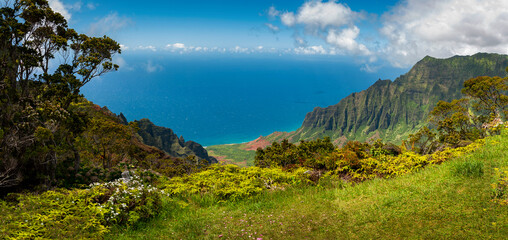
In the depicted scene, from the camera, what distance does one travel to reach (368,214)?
25.0 feet

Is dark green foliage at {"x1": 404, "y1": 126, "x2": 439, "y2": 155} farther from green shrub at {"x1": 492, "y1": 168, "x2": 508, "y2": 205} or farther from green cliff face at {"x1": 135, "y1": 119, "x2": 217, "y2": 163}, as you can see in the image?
green cliff face at {"x1": 135, "y1": 119, "x2": 217, "y2": 163}

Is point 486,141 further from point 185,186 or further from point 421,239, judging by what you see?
point 185,186

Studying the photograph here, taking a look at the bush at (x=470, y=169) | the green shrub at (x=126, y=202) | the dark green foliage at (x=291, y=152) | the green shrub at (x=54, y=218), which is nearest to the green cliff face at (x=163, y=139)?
the dark green foliage at (x=291, y=152)

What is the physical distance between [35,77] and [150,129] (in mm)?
104406

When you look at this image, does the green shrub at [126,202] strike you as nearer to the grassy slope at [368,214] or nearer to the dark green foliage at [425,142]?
the grassy slope at [368,214]

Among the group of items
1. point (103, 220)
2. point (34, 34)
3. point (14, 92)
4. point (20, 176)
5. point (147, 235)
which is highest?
point (34, 34)

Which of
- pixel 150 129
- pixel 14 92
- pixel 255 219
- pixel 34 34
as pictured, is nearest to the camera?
pixel 255 219

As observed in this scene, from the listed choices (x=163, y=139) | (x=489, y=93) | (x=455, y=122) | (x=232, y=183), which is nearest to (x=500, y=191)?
(x=232, y=183)

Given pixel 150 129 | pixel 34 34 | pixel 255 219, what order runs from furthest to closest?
pixel 150 129, pixel 34 34, pixel 255 219

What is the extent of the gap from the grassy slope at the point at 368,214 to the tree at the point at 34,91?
295 inches

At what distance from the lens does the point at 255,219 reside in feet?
26.7

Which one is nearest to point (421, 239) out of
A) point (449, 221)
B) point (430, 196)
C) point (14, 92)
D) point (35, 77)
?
point (449, 221)

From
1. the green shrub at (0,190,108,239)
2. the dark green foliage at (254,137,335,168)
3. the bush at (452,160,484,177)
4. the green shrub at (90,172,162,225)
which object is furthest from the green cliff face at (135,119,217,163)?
the bush at (452,160,484,177)

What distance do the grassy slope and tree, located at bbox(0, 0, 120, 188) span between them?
7.49 meters
